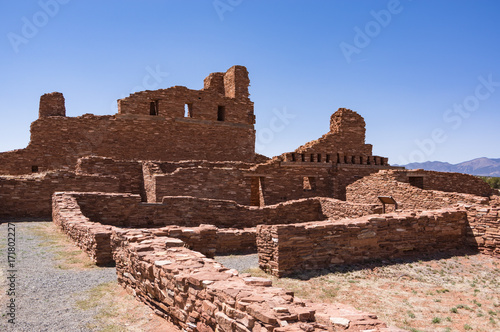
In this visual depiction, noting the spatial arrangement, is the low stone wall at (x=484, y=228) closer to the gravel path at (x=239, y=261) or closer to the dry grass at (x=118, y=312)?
the gravel path at (x=239, y=261)

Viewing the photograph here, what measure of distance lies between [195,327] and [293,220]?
11.6 m

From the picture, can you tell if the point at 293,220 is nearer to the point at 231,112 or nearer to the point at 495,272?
the point at 495,272

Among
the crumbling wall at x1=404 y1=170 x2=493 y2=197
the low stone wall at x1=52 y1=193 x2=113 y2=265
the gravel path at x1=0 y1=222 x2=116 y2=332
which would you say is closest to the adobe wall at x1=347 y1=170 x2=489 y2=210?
the crumbling wall at x1=404 y1=170 x2=493 y2=197

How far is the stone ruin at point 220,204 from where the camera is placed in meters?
4.82

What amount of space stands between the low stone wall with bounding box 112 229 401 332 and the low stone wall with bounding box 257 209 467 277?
3.48 meters

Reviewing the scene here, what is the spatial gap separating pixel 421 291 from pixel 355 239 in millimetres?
2325

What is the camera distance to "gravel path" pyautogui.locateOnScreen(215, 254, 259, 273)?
1019 centimetres

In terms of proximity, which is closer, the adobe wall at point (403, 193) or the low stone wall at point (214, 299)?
the low stone wall at point (214, 299)

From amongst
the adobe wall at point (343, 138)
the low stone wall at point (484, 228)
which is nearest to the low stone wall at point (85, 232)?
the low stone wall at point (484, 228)

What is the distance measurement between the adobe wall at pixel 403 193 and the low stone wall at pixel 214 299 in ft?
39.1

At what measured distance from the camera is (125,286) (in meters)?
7.00

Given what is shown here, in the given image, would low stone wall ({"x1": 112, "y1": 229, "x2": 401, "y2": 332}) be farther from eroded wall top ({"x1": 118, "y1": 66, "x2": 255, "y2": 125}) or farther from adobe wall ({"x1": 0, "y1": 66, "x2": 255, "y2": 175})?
eroded wall top ({"x1": 118, "y1": 66, "x2": 255, "y2": 125})

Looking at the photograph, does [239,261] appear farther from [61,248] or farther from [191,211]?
[61,248]

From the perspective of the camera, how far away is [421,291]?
8266 millimetres
